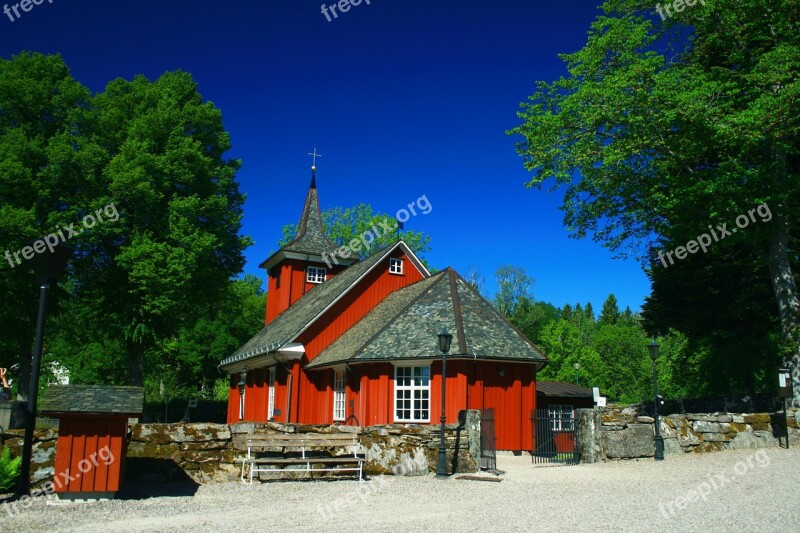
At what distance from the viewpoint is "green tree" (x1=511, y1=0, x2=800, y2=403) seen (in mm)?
19688

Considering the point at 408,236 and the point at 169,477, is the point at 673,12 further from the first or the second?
the point at 408,236

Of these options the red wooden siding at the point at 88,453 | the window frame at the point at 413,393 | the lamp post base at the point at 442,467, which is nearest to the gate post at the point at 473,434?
the lamp post base at the point at 442,467

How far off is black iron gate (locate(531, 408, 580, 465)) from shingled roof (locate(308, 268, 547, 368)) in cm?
209

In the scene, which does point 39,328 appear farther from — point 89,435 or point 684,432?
point 684,432

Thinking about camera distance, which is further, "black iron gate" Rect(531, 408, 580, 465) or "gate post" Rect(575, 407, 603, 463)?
"black iron gate" Rect(531, 408, 580, 465)

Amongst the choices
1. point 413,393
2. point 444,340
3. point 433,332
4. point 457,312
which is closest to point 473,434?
point 444,340

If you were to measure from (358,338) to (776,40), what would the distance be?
1758 cm

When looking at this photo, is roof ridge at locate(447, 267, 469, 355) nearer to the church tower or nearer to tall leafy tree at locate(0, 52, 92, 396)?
the church tower

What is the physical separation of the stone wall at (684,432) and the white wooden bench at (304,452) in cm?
652

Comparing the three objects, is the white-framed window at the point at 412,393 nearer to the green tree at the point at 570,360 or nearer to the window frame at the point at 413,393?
the window frame at the point at 413,393

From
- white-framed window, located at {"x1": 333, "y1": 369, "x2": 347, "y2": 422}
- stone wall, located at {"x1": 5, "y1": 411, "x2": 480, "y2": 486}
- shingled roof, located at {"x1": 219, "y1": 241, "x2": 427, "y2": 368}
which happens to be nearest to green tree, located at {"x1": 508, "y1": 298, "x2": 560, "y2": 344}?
shingled roof, located at {"x1": 219, "y1": 241, "x2": 427, "y2": 368}

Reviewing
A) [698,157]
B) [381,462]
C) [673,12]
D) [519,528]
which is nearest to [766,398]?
[698,157]

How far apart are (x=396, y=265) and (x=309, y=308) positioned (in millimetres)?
4210

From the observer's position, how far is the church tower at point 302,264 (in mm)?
32562
